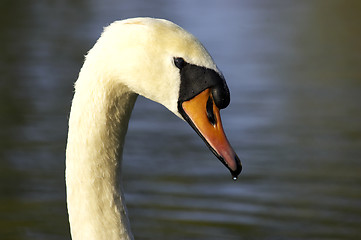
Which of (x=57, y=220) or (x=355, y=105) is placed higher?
(x=355, y=105)

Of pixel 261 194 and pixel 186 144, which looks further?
pixel 186 144

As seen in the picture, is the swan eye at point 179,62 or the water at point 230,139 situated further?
the water at point 230,139

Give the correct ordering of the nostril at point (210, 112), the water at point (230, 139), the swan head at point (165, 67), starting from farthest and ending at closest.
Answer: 1. the water at point (230, 139)
2. the nostril at point (210, 112)
3. the swan head at point (165, 67)

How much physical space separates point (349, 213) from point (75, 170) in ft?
11.2

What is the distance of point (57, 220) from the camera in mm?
5750

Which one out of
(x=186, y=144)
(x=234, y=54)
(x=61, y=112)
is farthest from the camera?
(x=234, y=54)

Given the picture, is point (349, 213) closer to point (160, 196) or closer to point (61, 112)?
point (160, 196)

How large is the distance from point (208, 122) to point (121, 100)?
342 millimetres

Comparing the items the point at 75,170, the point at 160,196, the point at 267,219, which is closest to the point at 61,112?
the point at 160,196

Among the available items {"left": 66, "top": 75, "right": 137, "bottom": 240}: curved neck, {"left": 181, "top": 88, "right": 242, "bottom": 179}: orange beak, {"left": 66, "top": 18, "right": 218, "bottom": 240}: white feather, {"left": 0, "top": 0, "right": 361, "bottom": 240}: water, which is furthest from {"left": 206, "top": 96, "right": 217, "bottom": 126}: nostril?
{"left": 0, "top": 0, "right": 361, "bottom": 240}: water

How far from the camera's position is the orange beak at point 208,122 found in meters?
2.95

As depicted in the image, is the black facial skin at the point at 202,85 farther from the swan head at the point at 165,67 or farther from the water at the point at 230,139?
the water at the point at 230,139

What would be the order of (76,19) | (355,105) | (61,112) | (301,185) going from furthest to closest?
(76,19)
(355,105)
(61,112)
(301,185)

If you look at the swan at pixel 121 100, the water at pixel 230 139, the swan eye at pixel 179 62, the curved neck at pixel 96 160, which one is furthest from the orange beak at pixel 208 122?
the water at pixel 230 139
